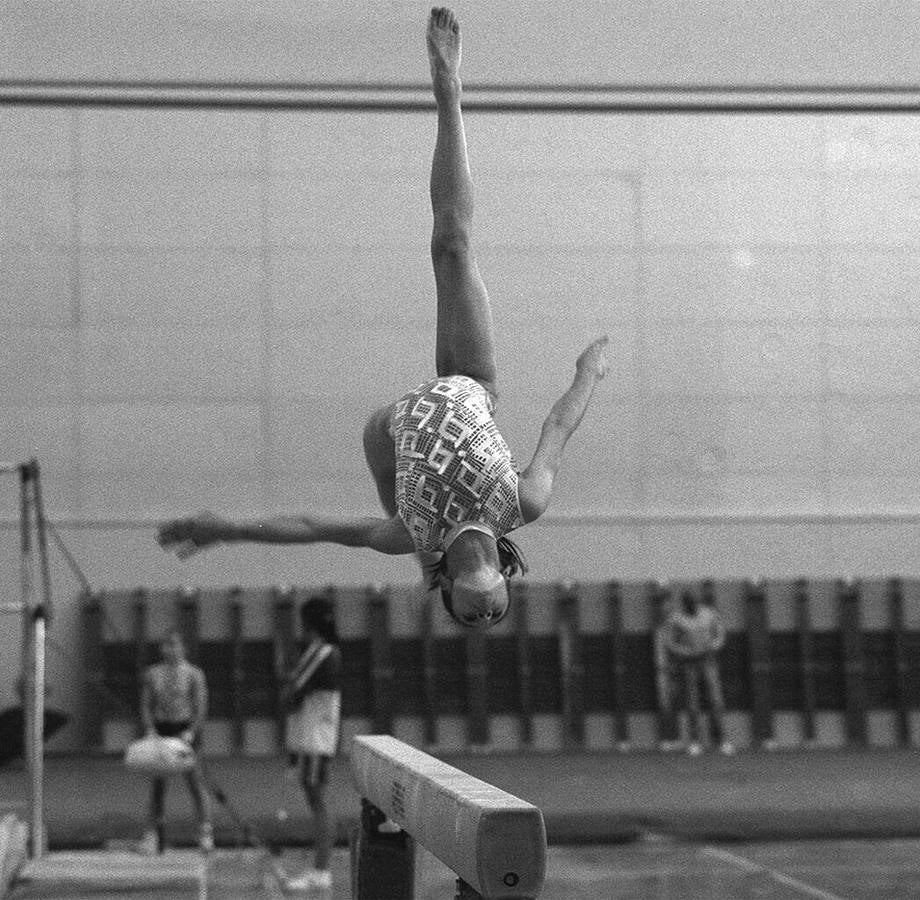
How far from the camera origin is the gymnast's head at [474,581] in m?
4.43

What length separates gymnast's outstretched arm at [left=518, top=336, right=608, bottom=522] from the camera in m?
4.96

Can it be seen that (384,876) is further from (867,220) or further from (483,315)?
(867,220)

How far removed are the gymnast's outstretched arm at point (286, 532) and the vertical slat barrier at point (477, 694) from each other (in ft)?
26.5

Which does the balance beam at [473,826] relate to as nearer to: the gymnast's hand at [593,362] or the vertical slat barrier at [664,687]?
the gymnast's hand at [593,362]

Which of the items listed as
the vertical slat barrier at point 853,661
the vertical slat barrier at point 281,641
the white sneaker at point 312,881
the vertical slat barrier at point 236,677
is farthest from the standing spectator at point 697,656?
the white sneaker at point 312,881

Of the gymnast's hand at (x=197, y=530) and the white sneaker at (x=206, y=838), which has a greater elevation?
the gymnast's hand at (x=197, y=530)

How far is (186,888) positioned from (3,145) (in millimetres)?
7507

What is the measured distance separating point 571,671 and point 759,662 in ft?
5.08

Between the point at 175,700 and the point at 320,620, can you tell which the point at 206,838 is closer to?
the point at 175,700

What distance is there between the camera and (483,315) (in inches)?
217

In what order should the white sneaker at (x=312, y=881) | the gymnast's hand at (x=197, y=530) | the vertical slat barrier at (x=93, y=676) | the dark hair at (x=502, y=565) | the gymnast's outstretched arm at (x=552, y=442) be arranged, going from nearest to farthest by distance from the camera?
the gymnast's hand at (x=197, y=530)
the dark hair at (x=502, y=565)
the gymnast's outstretched arm at (x=552, y=442)
the white sneaker at (x=312, y=881)
the vertical slat barrier at (x=93, y=676)

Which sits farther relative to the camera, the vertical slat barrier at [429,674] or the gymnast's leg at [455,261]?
the vertical slat barrier at [429,674]

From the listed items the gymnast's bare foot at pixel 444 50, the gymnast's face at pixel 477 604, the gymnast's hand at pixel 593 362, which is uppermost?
the gymnast's bare foot at pixel 444 50

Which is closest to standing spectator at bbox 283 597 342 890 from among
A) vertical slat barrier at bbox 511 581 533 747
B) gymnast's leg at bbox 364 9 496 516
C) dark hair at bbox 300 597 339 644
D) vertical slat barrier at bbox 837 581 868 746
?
dark hair at bbox 300 597 339 644
